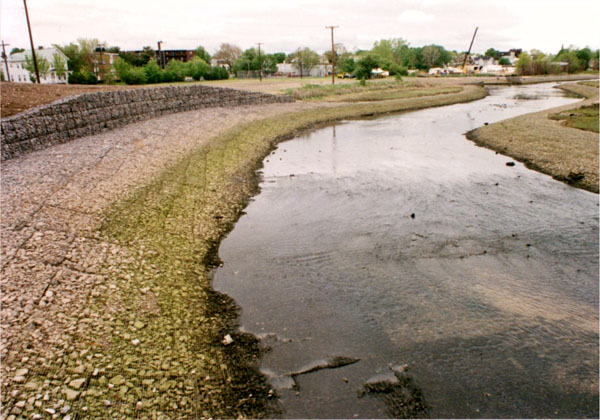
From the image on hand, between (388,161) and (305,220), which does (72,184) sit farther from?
(388,161)

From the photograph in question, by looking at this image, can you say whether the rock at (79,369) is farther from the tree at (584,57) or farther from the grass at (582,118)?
the tree at (584,57)

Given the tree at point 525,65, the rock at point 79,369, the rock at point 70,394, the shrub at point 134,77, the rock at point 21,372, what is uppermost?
the tree at point 525,65

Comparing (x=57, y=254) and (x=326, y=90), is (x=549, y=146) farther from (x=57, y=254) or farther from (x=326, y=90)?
(x=326, y=90)

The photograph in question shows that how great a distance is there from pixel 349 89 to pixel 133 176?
58.3m

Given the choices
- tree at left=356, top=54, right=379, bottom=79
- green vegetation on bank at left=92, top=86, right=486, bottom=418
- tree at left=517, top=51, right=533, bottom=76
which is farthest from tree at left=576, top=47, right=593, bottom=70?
green vegetation on bank at left=92, top=86, right=486, bottom=418

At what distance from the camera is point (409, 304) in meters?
9.38

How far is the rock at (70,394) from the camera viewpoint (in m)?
5.93

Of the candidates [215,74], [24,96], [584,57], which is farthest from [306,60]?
[24,96]

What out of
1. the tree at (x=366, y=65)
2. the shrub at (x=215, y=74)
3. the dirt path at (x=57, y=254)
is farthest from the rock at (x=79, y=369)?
the shrub at (x=215, y=74)

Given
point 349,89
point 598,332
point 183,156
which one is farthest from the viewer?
point 349,89

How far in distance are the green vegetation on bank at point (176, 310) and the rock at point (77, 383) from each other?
5.7 inches

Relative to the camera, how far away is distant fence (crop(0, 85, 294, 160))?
19062 millimetres

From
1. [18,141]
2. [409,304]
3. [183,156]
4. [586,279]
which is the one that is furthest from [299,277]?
[18,141]

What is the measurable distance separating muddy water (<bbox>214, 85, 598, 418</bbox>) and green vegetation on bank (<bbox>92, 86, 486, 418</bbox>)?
0.54m
